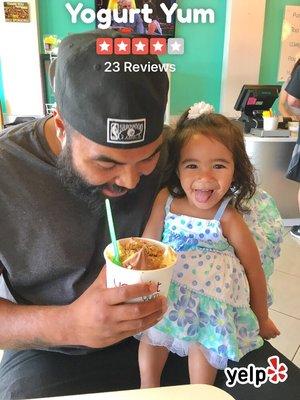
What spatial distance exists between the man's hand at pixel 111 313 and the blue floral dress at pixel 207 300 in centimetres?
27

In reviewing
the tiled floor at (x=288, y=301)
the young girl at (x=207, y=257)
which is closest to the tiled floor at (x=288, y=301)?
the tiled floor at (x=288, y=301)

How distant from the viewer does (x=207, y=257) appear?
98 centimetres

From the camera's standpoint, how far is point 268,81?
4.23m

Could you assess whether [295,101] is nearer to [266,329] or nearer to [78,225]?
[266,329]

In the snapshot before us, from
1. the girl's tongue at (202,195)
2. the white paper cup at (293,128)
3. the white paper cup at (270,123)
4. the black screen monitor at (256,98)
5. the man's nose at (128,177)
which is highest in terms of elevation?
the man's nose at (128,177)

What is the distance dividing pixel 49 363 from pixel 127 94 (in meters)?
0.67

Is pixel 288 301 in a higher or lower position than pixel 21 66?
lower

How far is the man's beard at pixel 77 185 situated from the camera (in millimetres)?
827

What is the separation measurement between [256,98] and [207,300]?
7.90 feet

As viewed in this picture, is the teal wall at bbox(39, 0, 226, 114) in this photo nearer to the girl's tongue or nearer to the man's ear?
the girl's tongue

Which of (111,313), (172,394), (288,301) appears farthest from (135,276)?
(288,301)

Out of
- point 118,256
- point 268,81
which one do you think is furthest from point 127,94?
point 268,81

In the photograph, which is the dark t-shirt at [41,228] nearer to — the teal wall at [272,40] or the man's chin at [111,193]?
the man's chin at [111,193]

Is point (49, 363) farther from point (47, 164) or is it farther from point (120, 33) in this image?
point (120, 33)
